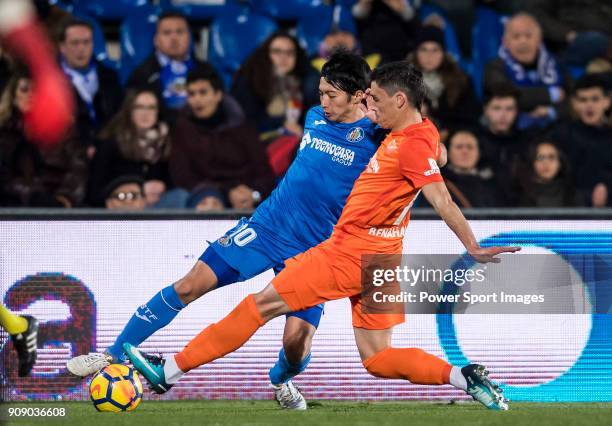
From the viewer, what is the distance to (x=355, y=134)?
25.1 ft

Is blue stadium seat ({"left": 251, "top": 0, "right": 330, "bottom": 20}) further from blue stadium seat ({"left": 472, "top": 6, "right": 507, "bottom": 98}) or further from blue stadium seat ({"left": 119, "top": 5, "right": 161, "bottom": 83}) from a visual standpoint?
blue stadium seat ({"left": 472, "top": 6, "right": 507, "bottom": 98})

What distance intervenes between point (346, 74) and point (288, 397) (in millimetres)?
2144

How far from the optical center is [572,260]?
8.50 meters

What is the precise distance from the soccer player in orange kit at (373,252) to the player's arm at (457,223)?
201mm

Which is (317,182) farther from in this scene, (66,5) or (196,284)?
(66,5)

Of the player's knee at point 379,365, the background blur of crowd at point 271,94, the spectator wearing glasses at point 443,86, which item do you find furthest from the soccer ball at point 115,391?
the spectator wearing glasses at point 443,86

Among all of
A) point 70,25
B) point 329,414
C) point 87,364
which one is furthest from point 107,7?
point 329,414

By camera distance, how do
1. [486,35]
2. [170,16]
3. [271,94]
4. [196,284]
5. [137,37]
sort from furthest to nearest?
[486,35]
[137,37]
[170,16]
[271,94]
[196,284]

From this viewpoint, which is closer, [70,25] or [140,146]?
[140,146]

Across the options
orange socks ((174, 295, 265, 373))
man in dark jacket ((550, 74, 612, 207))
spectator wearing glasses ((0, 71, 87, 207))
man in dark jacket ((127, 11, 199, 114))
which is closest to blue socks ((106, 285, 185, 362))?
orange socks ((174, 295, 265, 373))

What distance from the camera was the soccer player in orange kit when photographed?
6785mm

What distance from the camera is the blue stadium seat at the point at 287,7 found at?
1205cm

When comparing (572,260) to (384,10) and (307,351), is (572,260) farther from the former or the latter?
(384,10)

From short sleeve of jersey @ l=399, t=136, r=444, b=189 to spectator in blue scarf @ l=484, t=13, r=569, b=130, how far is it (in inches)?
201
